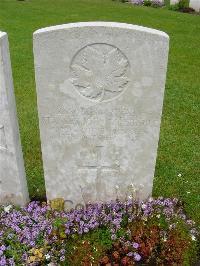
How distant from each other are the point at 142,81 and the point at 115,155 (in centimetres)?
90

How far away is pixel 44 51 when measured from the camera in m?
3.98

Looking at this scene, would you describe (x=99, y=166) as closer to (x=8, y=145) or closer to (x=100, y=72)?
(x=8, y=145)

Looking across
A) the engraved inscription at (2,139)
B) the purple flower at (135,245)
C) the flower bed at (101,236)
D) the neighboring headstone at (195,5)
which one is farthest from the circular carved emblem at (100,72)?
the neighboring headstone at (195,5)

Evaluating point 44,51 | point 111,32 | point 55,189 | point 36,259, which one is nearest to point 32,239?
point 36,259

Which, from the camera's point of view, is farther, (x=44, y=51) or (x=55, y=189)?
(x=55, y=189)

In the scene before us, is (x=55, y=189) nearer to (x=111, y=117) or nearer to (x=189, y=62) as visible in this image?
(x=111, y=117)

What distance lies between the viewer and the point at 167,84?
905 cm

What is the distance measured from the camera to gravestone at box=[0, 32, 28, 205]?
158 inches

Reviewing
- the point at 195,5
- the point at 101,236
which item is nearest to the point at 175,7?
the point at 195,5

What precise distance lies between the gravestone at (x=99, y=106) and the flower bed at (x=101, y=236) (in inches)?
11.6

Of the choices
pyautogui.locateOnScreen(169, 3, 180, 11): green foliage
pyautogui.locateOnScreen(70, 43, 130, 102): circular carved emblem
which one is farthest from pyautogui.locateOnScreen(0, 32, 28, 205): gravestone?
pyautogui.locateOnScreen(169, 3, 180, 11): green foliage

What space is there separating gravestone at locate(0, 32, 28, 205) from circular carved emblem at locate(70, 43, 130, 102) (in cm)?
60

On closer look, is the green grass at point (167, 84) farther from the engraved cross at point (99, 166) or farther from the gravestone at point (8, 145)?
the engraved cross at point (99, 166)

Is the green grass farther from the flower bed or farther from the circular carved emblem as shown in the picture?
the circular carved emblem
